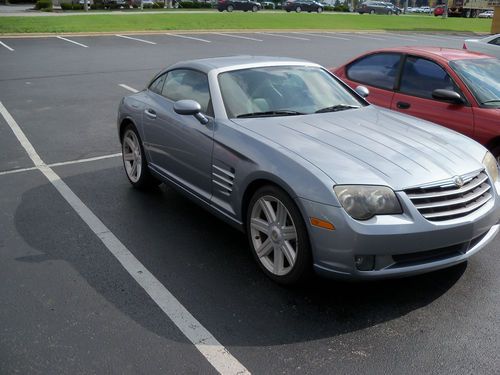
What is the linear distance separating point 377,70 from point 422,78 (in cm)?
70

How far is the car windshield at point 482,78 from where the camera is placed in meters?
5.90

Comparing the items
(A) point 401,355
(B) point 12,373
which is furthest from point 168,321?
(A) point 401,355

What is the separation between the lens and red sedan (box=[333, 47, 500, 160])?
18.9 feet

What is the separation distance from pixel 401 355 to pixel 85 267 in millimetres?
2346

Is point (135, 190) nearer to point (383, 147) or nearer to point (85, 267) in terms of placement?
point (85, 267)

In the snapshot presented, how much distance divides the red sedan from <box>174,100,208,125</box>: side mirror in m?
2.90

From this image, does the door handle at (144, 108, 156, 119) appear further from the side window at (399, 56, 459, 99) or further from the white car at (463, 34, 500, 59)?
the white car at (463, 34, 500, 59)

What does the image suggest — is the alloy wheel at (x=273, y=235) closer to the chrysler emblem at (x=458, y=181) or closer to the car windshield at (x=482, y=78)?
the chrysler emblem at (x=458, y=181)

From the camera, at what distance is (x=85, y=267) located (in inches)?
161

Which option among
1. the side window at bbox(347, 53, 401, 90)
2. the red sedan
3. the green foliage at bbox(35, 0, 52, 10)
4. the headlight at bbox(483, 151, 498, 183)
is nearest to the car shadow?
the headlight at bbox(483, 151, 498, 183)

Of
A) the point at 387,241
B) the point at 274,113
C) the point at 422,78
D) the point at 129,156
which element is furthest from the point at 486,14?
the point at 387,241

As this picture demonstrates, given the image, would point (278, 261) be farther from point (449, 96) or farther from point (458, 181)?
point (449, 96)

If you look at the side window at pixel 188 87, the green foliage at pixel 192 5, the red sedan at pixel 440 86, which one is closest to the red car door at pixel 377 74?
the red sedan at pixel 440 86

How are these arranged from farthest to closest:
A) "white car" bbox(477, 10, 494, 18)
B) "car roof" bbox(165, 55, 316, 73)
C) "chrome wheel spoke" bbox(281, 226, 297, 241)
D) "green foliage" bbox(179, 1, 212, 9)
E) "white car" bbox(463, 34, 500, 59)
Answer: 1. "white car" bbox(477, 10, 494, 18)
2. "green foliage" bbox(179, 1, 212, 9)
3. "white car" bbox(463, 34, 500, 59)
4. "car roof" bbox(165, 55, 316, 73)
5. "chrome wheel spoke" bbox(281, 226, 297, 241)
